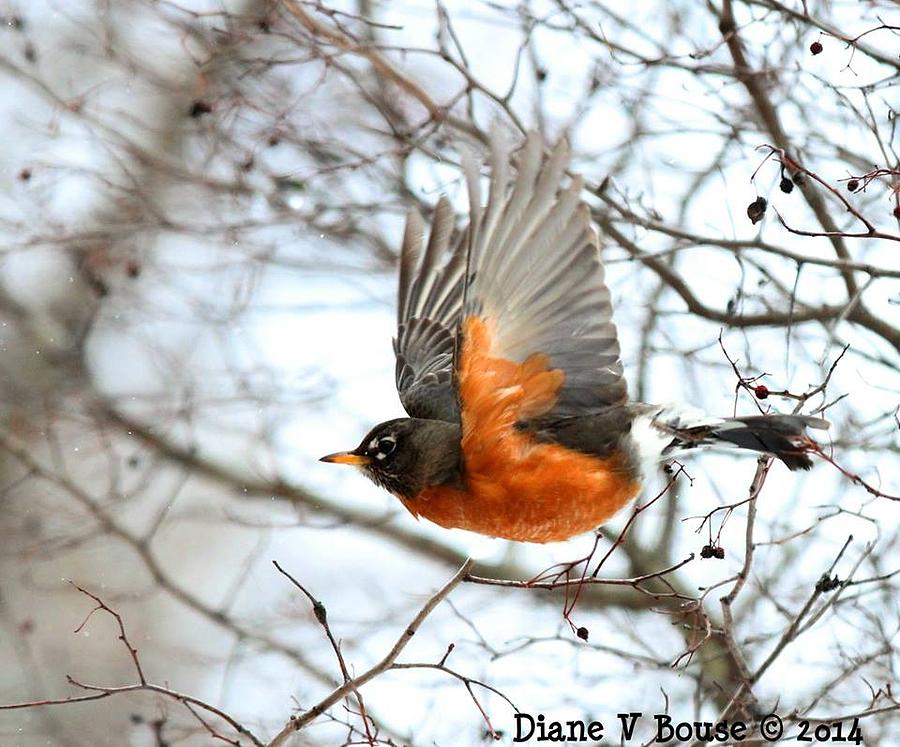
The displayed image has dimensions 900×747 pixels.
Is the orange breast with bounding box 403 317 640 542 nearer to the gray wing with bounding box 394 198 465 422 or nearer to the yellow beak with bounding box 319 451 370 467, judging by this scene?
the yellow beak with bounding box 319 451 370 467

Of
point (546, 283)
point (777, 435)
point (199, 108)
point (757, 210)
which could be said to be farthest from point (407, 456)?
point (199, 108)

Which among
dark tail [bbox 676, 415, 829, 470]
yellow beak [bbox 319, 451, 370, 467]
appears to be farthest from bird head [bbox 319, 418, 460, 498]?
dark tail [bbox 676, 415, 829, 470]

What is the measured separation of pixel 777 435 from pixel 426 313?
189 cm

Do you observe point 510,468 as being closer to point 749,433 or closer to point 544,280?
point 544,280

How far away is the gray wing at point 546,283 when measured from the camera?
3852mm

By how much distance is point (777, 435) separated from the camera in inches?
141

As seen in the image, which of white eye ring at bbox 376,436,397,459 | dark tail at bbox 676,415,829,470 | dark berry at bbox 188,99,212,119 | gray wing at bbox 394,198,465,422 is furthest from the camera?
→ dark berry at bbox 188,99,212,119

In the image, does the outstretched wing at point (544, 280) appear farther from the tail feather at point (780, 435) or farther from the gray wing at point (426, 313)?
the tail feather at point (780, 435)

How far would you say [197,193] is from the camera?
6.38 meters

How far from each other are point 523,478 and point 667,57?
6.21 ft

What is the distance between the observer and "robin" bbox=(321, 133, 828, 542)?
3.91 meters

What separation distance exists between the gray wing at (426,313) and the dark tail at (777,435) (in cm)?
124

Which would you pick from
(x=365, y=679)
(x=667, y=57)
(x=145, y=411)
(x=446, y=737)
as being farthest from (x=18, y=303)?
(x=365, y=679)

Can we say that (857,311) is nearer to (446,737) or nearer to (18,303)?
(446,737)
